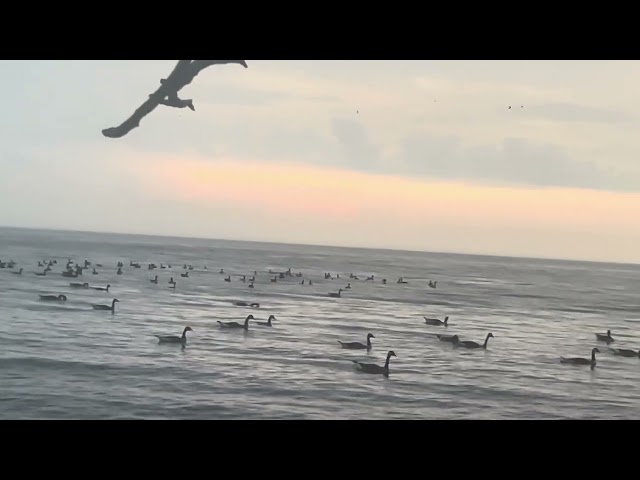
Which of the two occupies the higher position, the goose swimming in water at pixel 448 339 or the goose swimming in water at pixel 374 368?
the goose swimming in water at pixel 448 339

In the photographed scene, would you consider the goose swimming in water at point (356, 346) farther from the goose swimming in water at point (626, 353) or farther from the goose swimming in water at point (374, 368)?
the goose swimming in water at point (626, 353)

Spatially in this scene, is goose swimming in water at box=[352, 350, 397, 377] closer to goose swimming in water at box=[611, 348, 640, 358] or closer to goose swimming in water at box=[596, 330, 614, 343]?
goose swimming in water at box=[611, 348, 640, 358]

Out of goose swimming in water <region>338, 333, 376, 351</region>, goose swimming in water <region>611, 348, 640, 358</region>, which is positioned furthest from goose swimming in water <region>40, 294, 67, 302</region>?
goose swimming in water <region>611, 348, 640, 358</region>

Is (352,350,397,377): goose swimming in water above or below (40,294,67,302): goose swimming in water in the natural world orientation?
below

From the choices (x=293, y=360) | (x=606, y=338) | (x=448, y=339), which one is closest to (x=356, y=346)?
(x=293, y=360)

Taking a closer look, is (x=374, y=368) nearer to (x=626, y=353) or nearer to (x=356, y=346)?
(x=356, y=346)

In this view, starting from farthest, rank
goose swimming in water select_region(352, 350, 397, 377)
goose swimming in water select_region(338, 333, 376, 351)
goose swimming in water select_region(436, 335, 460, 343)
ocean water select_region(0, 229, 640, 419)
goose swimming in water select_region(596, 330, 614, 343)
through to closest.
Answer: goose swimming in water select_region(596, 330, 614, 343) → goose swimming in water select_region(436, 335, 460, 343) → goose swimming in water select_region(338, 333, 376, 351) → goose swimming in water select_region(352, 350, 397, 377) → ocean water select_region(0, 229, 640, 419)

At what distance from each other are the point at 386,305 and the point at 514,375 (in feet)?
27.2

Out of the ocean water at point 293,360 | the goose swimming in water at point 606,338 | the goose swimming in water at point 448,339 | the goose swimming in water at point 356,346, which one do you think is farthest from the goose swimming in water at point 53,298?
the goose swimming in water at point 606,338

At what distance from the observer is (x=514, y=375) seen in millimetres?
7617

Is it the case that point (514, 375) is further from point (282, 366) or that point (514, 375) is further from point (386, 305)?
point (386, 305)
